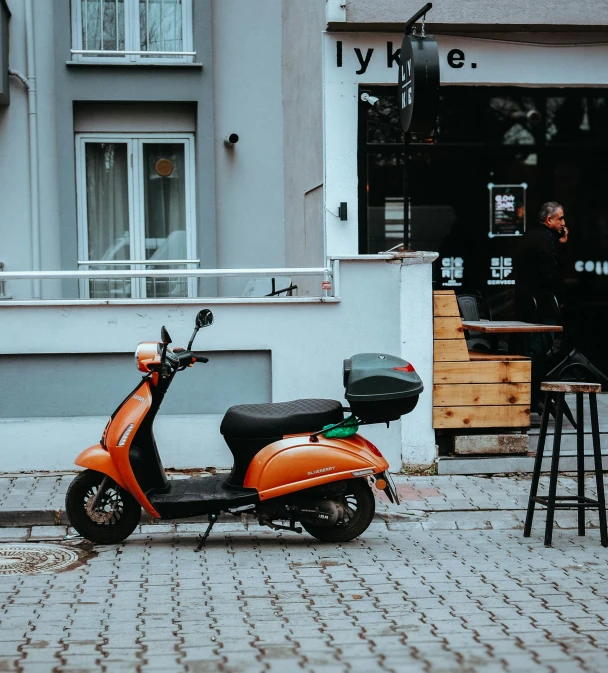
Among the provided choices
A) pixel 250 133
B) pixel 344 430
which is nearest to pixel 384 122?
pixel 250 133

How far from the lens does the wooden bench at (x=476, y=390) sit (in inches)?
A: 355

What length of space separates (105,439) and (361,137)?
5.31 metres

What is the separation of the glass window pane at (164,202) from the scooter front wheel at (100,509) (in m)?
5.75

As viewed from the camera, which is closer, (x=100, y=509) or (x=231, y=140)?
(x=100, y=509)

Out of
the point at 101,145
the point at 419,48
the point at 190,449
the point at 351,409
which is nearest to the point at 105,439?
the point at 351,409

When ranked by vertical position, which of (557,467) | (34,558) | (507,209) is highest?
(507,209)

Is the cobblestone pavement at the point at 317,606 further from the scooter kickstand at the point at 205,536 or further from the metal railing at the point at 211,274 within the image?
the metal railing at the point at 211,274

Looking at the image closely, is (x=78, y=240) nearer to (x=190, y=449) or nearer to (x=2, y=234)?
(x=2, y=234)

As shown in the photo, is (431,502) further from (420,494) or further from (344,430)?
(344,430)

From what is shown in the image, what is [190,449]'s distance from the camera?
9102 millimetres

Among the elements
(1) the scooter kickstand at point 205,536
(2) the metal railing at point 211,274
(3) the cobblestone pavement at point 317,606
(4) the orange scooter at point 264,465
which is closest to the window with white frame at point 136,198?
(2) the metal railing at point 211,274

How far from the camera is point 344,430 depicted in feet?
22.7

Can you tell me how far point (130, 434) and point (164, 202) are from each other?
6036mm

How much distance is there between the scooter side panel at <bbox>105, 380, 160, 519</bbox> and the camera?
6770mm
